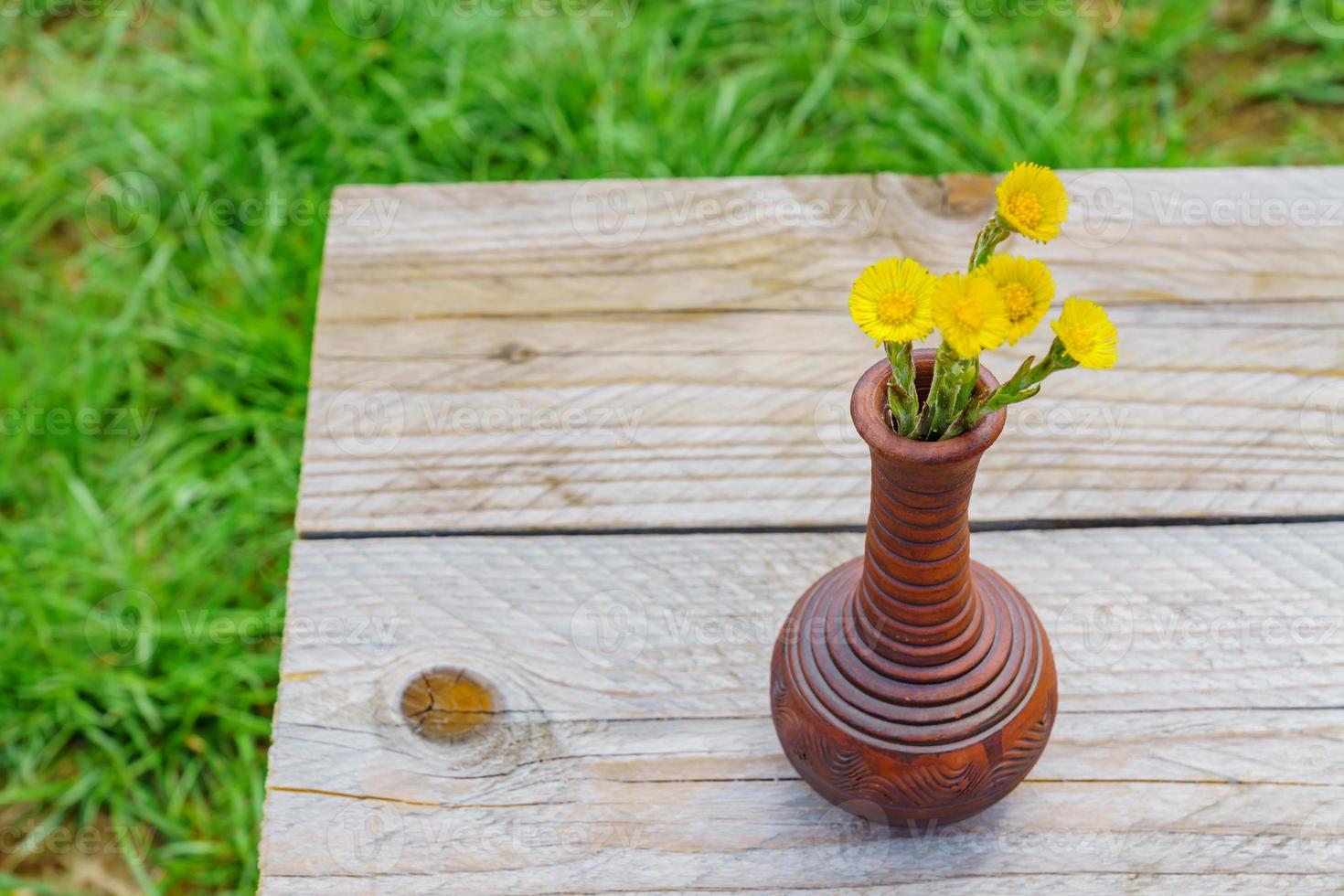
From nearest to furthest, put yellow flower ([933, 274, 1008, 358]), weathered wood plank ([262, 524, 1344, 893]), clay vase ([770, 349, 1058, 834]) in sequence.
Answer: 1. yellow flower ([933, 274, 1008, 358])
2. clay vase ([770, 349, 1058, 834])
3. weathered wood plank ([262, 524, 1344, 893])

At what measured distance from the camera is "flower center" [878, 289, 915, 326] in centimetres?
70

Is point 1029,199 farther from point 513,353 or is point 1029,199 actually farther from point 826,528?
point 513,353

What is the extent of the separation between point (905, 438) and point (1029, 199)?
17 cm

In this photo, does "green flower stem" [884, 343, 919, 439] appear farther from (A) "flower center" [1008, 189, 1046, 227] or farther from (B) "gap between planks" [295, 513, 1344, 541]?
(B) "gap between planks" [295, 513, 1344, 541]

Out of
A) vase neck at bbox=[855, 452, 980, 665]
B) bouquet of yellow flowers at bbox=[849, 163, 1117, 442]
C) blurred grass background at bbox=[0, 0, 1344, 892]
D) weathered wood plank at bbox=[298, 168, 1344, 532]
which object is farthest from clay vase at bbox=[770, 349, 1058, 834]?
blurred grass background at bbox=[0, 0, 1344, 892]

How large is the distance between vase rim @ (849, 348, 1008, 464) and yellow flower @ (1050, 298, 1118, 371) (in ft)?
0.32

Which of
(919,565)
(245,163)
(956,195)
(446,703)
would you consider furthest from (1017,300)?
(245,163)

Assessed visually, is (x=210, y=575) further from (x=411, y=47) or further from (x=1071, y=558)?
(x=1071, y=558)

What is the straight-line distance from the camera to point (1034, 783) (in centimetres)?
105

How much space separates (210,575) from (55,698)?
279mm

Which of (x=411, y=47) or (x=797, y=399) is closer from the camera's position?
(x=797, y=399)

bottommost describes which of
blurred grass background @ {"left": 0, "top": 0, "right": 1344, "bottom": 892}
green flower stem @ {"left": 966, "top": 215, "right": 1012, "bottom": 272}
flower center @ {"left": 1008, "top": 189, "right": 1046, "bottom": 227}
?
blurred grass background @ {"left": 0, "top": 0, "right": 1344, "bottom": 892}

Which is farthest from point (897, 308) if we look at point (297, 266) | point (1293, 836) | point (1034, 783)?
point (297, 266)

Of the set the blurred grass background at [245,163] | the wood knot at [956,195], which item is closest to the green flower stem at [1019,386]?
→ the wood knot at [956,195]
